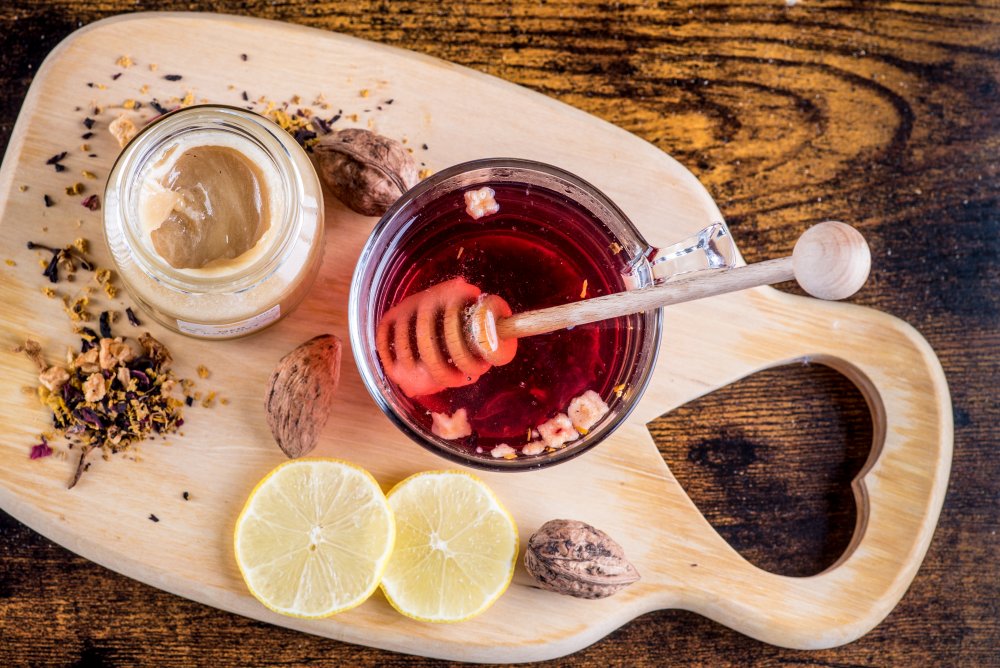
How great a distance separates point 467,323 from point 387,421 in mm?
311

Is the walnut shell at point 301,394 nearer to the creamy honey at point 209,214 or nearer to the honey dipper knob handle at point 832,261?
the creamy honey at point 209,214

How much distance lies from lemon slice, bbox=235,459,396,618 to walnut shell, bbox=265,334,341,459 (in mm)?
49

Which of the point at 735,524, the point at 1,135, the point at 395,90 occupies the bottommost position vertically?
the point at 735,524

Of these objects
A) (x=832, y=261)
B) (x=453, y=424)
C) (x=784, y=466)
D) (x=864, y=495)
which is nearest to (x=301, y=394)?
(x=453, y=424)

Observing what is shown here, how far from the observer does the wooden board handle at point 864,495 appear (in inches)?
56.7

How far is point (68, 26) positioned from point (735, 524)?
5.21 ft

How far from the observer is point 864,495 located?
4.86ft

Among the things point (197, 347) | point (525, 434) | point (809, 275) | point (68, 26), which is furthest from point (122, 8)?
point (809, 275)

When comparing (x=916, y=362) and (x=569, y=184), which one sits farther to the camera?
(x=916, y=362)

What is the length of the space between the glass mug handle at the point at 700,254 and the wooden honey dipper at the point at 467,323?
3.2 inches

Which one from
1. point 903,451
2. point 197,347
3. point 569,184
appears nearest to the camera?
point 569,184

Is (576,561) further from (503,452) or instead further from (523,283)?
(523,283)

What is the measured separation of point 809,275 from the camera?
87cm

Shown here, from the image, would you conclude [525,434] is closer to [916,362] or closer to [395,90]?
[395,90]
